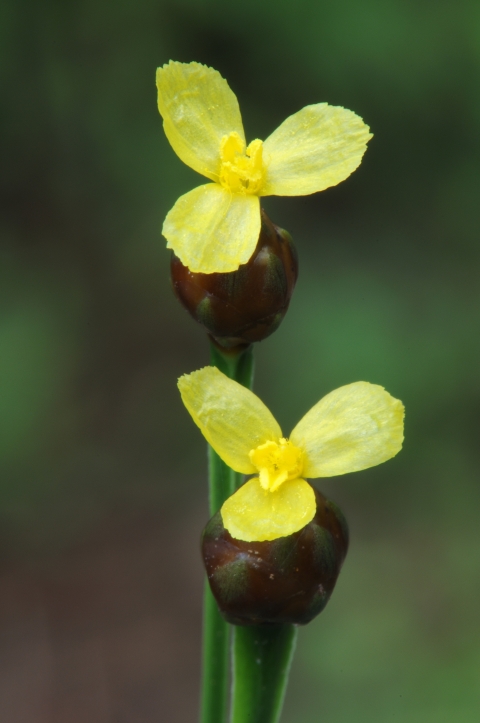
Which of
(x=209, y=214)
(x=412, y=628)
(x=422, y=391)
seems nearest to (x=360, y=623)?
(x=412, y=628)

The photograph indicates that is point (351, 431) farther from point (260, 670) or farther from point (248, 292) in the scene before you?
point (260, 670)

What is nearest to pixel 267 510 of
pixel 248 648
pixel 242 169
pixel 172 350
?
pixel 248 648

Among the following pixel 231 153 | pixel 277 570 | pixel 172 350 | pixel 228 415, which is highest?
pixel 231 153

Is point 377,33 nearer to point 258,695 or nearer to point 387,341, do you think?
point 387,341

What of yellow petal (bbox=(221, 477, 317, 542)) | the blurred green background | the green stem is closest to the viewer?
yellow petal (bbox=(221, 477, 317, 542))

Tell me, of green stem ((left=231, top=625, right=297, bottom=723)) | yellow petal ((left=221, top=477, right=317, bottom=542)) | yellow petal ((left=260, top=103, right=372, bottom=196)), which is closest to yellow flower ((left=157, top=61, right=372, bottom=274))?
yellow petal ((left=260, top=103, right=372, bottom=196))

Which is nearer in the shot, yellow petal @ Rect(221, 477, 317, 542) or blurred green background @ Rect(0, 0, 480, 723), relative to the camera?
yellow petal @ Rect(221, 477, 317, 542)

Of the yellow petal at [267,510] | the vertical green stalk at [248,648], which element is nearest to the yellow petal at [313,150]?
the vertical green stalk at [248,648]

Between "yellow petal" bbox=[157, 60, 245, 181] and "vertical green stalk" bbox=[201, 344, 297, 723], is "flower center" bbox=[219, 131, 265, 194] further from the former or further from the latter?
"vertical green stalk" bbox=[201, 344, 297, 723]

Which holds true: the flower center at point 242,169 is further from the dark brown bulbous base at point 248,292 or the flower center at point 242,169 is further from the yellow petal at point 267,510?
the yellow petal at point 267,510
